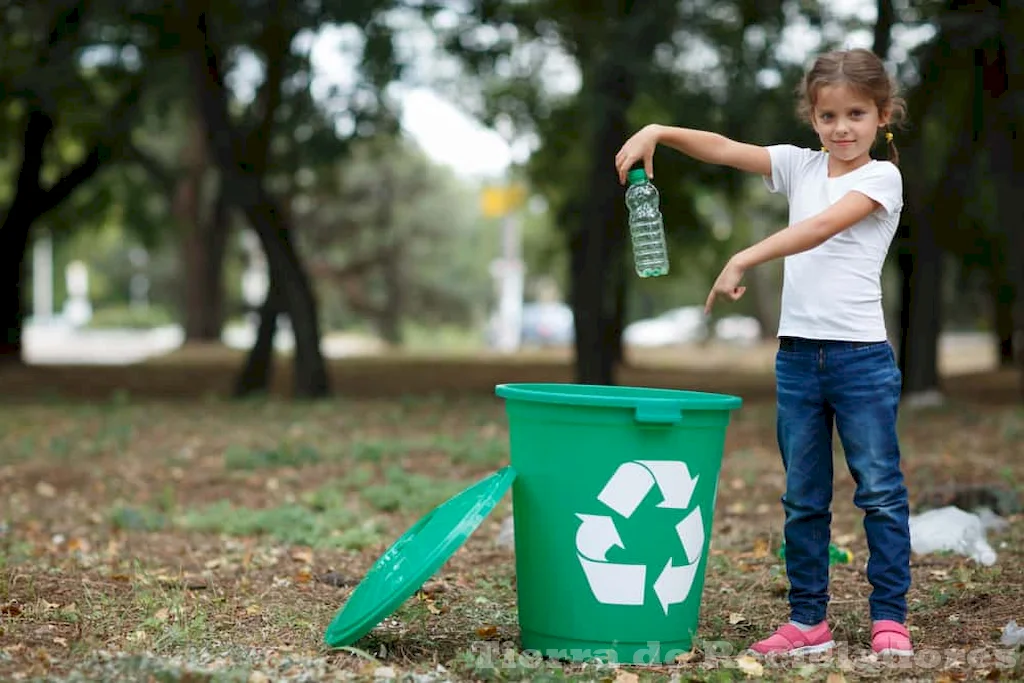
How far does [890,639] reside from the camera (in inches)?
140

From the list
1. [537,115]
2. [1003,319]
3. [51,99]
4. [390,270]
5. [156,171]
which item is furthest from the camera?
[390,270]

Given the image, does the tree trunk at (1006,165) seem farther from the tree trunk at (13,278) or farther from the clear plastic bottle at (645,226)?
the tree trunk at (13,278)

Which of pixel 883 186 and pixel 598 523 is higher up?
pixel 883 186

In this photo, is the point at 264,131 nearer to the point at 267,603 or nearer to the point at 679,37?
the point at 679,37

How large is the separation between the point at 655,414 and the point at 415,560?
29.1 inches

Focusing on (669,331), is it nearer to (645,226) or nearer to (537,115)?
(537,115)

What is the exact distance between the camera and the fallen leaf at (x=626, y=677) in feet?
10.8

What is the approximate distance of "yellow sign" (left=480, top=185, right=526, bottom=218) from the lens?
23484mm

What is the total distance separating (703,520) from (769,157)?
1081 millimetres

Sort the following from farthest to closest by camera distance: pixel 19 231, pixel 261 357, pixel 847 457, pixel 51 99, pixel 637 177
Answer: pixel 19 231, pixel 261 357, pixel 51 99, pixel 847 457, pixel 637 177

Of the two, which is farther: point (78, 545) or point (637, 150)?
point (78, 545)

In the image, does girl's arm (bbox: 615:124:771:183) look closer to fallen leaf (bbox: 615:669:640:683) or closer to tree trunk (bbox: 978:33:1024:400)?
fallen leaf (bbox: 615:669:640:683)

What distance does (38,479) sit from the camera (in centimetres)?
768

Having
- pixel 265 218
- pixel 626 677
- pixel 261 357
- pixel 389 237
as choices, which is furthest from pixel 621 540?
pixel 389 237
